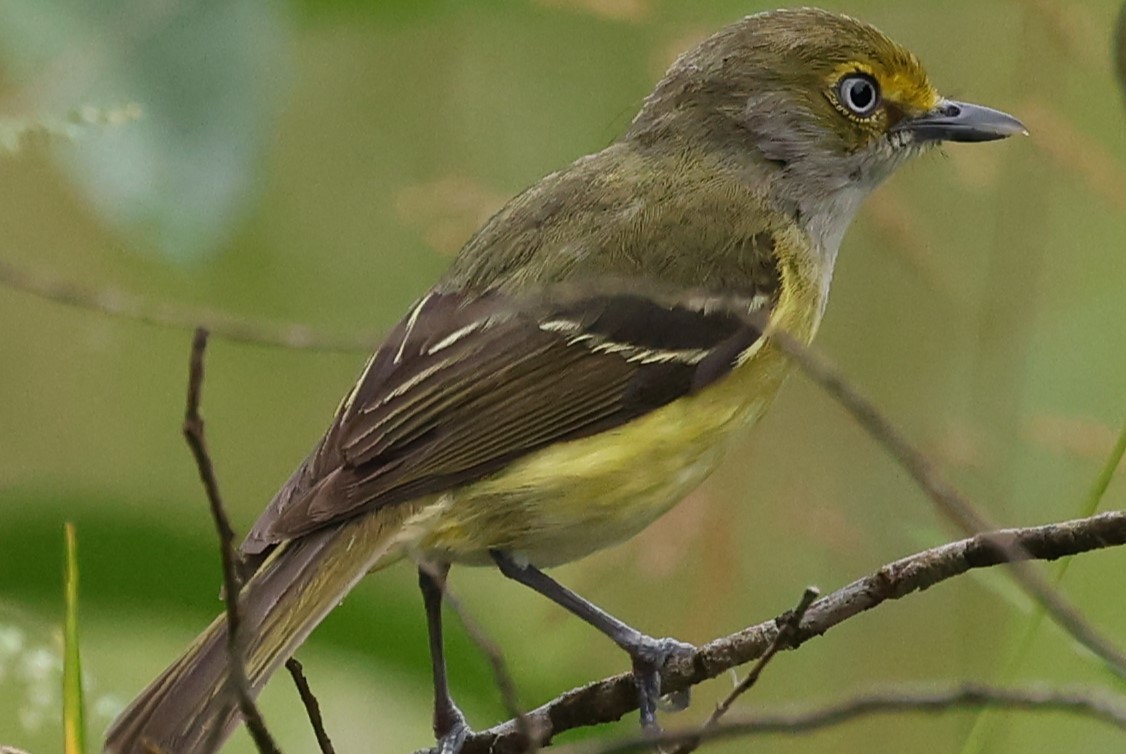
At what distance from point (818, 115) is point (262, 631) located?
1802mm

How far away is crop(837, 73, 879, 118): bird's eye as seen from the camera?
372 cm

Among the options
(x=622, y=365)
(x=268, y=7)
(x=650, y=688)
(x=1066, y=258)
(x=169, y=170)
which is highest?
(x=1066, y=258)

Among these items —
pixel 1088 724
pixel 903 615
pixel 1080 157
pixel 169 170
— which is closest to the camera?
pixel 169 170

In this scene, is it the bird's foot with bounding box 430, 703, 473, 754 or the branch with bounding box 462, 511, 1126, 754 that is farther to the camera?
the bird's foot with bounding box 430, 703, 473, 754

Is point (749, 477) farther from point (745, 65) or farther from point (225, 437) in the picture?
point (225, 437)

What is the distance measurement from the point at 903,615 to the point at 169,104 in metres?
2.48

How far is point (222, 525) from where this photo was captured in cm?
150

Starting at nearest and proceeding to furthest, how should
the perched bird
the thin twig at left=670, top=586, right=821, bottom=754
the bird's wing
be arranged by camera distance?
the thin twig at left=670, top=586, right=821, bottom=754, the perched bird, the bird's wing

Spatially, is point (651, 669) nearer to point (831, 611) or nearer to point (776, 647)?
point (831, 611)

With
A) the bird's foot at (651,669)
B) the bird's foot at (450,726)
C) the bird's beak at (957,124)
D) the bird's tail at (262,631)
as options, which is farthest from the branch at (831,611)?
the bird's beak at (957,124)

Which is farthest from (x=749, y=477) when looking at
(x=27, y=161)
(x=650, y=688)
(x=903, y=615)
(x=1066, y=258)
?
(x=27, y=161)

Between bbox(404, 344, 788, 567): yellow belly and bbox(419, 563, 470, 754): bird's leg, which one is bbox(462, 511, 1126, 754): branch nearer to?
bbox(419, 563, 470, 754): bird's leg

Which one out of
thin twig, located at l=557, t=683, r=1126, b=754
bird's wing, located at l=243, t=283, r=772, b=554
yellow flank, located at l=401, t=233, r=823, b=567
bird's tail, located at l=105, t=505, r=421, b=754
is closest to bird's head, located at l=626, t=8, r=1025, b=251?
bird's wing, located at l=243, t=283, r=772, b=554

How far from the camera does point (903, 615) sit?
15.4 feet
